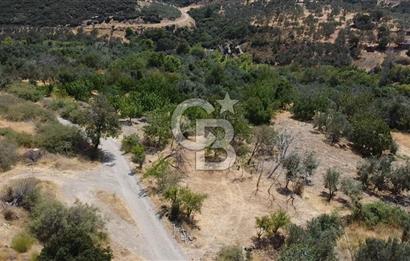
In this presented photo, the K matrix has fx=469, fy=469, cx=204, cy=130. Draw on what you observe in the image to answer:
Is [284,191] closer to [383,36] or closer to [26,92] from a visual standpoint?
[26,92]

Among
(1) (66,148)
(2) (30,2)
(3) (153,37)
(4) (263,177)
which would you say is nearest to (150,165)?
(1) (66,148)

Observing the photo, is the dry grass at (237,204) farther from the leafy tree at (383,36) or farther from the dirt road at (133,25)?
the dirt road at (133,25)

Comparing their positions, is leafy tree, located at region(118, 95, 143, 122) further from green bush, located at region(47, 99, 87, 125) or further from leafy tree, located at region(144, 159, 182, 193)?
leafy tree, located at region(144, 159, 182, 193)

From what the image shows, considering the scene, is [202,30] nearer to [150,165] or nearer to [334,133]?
[334,133]

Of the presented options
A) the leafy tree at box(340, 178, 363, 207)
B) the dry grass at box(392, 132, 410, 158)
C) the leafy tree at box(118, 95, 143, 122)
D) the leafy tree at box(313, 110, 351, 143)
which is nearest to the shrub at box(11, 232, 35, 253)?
the leafy tree at box(118, 95, 143, 122)

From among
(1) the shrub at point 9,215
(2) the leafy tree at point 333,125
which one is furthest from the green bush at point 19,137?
(2) the leafy tree at point 333,125
